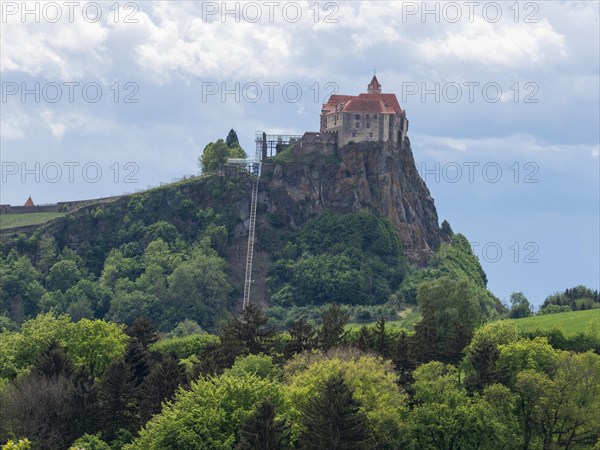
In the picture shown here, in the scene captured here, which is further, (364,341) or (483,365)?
(364,341)

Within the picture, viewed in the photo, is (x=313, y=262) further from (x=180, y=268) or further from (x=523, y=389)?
(x=523, y=389)

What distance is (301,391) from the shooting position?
104m

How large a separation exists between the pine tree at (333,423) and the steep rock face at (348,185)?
98804 mm

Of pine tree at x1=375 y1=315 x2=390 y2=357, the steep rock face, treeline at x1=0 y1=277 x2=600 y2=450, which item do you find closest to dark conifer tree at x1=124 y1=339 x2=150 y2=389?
treeline at x1=0 y1=277 x2=600 y2=450

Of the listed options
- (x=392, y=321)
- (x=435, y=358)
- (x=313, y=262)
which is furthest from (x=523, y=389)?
(x=313, y=262)

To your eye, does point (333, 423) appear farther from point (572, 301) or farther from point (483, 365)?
point (572, 301)

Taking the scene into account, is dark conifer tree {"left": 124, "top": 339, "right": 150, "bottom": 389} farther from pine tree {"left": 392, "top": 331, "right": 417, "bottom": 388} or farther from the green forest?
pine tree {"left": 392, "top": 331, "right": 417, "bottom": 388}

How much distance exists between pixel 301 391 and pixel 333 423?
→ 24.8ft

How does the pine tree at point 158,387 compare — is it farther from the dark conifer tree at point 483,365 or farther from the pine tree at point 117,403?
the dark conifer tree at point 483,365

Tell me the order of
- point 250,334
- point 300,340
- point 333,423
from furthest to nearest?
1. point 250,334
2. point 300,340
3. point 333,423

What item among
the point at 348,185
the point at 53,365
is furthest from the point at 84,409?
the point at 348,185

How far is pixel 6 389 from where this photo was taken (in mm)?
114750

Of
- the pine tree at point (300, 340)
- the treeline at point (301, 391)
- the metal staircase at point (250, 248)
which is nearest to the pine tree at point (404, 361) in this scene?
the treeline at point (301, 391)

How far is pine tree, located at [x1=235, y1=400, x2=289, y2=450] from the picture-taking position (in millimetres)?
93938
